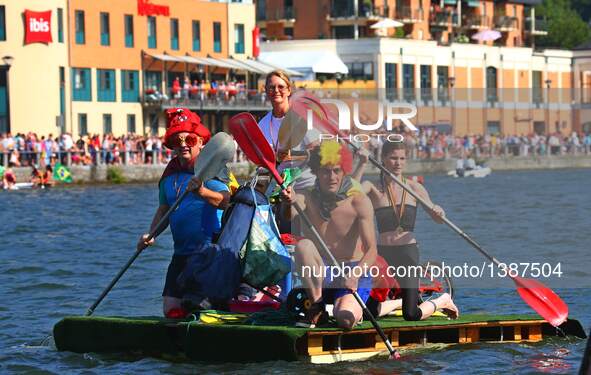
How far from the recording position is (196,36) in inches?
2830

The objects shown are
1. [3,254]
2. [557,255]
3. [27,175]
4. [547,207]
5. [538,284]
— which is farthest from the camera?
[27,175]

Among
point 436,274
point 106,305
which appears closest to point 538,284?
point 436,274

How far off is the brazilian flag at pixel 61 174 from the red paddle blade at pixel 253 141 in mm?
35323

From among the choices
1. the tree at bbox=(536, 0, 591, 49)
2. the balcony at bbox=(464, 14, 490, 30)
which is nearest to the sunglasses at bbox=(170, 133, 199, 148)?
the balcony at bbox=(464, 14, 490, 30)

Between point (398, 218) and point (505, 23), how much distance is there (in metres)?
87.9

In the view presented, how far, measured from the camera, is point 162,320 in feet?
44.1

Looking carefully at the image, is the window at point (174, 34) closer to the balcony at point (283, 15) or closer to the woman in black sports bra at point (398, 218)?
the balcony at point (283, 15)

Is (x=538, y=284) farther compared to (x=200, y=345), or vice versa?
(x=538, y=284)

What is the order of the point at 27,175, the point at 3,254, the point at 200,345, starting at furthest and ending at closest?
1. the point at 27,175
2. the point at 3,254
3. the point at 200,345

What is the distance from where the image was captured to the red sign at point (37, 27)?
197 feet

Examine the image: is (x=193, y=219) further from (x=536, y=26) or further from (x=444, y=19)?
(x=536, y=26)

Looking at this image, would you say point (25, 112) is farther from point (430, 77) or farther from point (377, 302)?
point (377, 302)

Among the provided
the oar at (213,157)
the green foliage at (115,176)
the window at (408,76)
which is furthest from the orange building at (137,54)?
the oar at (213,157)

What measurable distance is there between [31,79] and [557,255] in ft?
139
